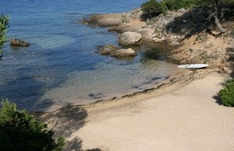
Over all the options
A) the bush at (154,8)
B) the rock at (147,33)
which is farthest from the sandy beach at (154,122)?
the bush at (154,8)

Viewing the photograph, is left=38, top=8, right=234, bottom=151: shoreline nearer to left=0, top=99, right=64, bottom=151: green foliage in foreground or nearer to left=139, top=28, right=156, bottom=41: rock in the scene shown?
left=0, top=99, right=64, bottom=151: green foliage in foreground

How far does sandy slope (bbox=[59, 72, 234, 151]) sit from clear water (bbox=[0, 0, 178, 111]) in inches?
208

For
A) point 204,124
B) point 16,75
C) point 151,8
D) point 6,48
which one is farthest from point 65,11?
point 204,124

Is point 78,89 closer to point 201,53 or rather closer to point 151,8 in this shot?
point 201,53

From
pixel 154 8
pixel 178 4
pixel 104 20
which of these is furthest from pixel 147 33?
pixel 104 20

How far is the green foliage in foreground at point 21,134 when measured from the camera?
1204 centimetres

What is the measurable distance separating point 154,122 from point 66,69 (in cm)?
1883

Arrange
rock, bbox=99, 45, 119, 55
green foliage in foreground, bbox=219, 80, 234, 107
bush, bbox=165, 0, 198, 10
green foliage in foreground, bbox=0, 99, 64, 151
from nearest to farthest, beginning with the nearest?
green foliage in foreground, bbox=0, 99, 64, 151 < green foliage in foreground, bbox=219, 80, 234, 107 < rock, bbox=99, 45, 119, 55 < bush, bbox=165, 0, 198, 10

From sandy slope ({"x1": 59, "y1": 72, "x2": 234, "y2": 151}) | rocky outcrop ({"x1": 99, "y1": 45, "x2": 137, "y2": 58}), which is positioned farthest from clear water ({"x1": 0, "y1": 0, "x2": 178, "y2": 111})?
sandy slope ({"x1": 59, "y1": 72, "x2": 234, "y2": 151})

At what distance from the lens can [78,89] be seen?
3325 centimetres

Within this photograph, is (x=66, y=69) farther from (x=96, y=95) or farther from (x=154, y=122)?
(x=154, y=122)

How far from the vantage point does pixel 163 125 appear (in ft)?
75.6

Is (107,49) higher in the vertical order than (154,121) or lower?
higher

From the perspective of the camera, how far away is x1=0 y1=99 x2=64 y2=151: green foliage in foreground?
39.5ft
